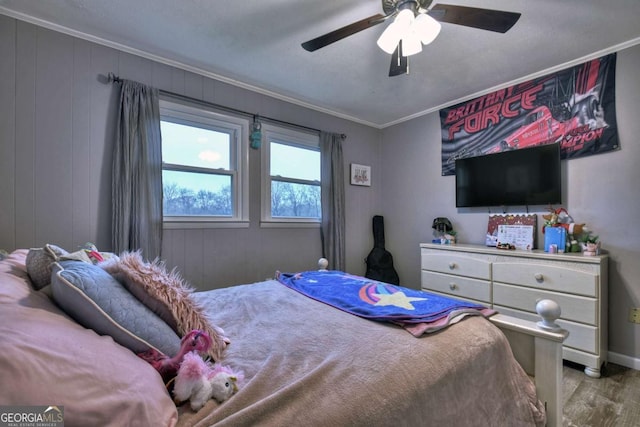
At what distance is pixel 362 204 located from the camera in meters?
3.79

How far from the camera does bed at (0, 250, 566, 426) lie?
555 mm

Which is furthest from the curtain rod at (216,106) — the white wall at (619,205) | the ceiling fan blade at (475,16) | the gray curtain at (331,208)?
the white wall at (619,205)

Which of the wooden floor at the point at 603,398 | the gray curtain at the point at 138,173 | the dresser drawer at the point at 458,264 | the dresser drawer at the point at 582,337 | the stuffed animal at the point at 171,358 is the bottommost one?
the wooden floor at the point at 603,398

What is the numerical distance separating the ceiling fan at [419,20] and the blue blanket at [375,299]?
1445 millimetres

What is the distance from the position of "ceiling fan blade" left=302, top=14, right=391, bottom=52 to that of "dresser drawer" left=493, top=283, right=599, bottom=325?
231 cm

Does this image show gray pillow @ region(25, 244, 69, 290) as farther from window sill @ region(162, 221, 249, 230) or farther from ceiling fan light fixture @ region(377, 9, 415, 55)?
ceiling fan light fixture @ region(377, 9, 415, 55)

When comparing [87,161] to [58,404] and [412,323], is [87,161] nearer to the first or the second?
[58,404]

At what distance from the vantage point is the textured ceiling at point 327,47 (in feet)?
5.84

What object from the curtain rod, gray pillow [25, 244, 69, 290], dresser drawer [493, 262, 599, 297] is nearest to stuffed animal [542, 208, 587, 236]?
dresser drawer [493, 262, 599, 297]

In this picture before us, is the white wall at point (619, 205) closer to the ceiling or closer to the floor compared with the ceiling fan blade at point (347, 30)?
closer to the floor

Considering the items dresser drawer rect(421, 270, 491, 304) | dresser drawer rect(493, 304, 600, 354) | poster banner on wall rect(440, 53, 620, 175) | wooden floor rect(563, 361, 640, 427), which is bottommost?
wooden floor rect(563, 361, 640, 427)

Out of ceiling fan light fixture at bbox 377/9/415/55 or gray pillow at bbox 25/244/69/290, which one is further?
ceiling fan light fixture at bbox 377/9/415/55

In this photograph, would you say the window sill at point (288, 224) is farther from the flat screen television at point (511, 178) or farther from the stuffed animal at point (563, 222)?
the stuffed animal at point (563, 222)

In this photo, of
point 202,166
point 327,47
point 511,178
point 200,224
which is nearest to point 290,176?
point 202,166
